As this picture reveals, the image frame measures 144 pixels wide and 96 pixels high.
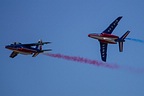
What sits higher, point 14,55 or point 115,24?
point 115,24

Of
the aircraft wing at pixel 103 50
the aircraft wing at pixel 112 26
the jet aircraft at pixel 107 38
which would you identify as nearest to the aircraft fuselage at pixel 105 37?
the jet aircraft at pixel 107 38

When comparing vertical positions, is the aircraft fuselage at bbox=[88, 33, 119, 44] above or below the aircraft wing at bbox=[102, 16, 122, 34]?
below

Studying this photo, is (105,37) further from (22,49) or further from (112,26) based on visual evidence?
(22,49)

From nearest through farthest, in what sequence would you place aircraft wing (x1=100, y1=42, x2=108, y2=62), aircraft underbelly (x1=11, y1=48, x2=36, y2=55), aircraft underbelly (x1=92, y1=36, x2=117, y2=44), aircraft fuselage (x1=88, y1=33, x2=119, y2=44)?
aircraft fuselage (x1=88, y1=33, x2=119, y2=44) < aircraft underbelly (x1=92, y1=36, x2=117, y2=44) < aircraft underbelly (x1=11, y1=48, x2=36, y2=55) < aircraft wing (x1=100, y1=42, x2=108, y2=62)

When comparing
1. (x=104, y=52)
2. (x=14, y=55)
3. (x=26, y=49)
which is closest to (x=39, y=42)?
(x=26, y=49)

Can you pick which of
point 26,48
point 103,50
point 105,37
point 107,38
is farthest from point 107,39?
point 26,48

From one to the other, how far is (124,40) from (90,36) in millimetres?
12701

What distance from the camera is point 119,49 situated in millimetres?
130875

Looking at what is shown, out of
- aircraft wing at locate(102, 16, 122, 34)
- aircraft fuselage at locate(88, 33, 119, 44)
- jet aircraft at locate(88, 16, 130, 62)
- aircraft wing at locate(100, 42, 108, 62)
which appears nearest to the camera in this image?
jet aircraft at locate(88, 16, 130, 62)

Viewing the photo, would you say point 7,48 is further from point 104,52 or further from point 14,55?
point 104,52

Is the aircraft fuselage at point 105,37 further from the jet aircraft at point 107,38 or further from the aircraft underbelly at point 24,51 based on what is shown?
the aircraft underbelly at point 24,51

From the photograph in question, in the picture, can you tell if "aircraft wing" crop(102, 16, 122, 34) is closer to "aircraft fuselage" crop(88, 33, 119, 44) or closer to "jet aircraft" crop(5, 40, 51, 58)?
"aircraft fuselage" crop(88, 33, 119, 44)

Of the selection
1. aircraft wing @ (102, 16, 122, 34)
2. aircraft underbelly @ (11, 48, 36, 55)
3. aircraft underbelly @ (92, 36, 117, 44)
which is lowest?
aircraft underbelly @ (11, 48, 36, 55)

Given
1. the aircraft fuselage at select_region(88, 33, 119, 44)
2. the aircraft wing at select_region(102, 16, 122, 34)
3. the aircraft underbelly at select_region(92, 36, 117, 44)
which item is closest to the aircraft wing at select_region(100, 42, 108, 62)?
the aircraft fuselage at select_region(88, 33, 119, 44)
